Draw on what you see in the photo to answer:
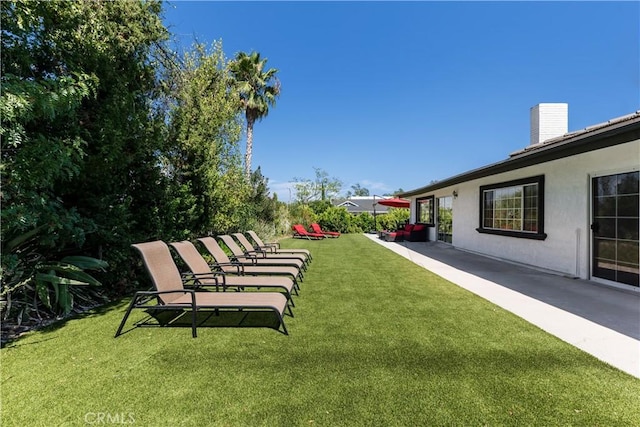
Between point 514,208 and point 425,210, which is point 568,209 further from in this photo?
point 425,210

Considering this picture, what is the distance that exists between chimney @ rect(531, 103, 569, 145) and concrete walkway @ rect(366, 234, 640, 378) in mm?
5419

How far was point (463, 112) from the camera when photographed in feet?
72.8

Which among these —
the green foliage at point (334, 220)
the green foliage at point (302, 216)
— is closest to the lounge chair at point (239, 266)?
the green foliage at point (302, 216)

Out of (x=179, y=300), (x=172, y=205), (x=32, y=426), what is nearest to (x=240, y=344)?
(x=179, y=300)

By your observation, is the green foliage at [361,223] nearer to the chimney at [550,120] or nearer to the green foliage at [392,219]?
the green foliage at [392,219]

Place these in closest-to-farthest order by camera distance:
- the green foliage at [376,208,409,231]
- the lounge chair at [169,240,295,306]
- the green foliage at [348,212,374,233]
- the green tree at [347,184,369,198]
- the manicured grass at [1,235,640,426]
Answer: the manicured grass at [1,235,640,426] → the lounge chair at [169,240,295,306] → the green foliage at [376,208,409,231] → the green foliage at [348,212,374,233] → the green tree at [347,184,369,198]

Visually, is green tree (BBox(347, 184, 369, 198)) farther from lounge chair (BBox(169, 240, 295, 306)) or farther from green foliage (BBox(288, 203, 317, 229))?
lounge chair (BBox(169, 240, 295, 306))

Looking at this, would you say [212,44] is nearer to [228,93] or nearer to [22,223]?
[228,93]

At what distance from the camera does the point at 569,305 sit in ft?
16.6

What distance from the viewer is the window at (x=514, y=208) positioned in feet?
26.7

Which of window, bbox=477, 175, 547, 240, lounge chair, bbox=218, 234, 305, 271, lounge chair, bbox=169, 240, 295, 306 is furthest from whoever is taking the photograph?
window, bbox=477, 175, 547, 240

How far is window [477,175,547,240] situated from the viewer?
26.7 ft

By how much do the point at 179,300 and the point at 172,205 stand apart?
3.13m

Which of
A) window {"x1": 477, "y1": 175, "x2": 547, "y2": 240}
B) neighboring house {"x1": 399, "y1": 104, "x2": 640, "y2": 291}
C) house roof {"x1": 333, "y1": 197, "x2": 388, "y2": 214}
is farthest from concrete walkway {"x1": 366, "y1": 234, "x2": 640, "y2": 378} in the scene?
house roof {"x1": 333, "y1": 197, "x2": 388, "y2": 214}
